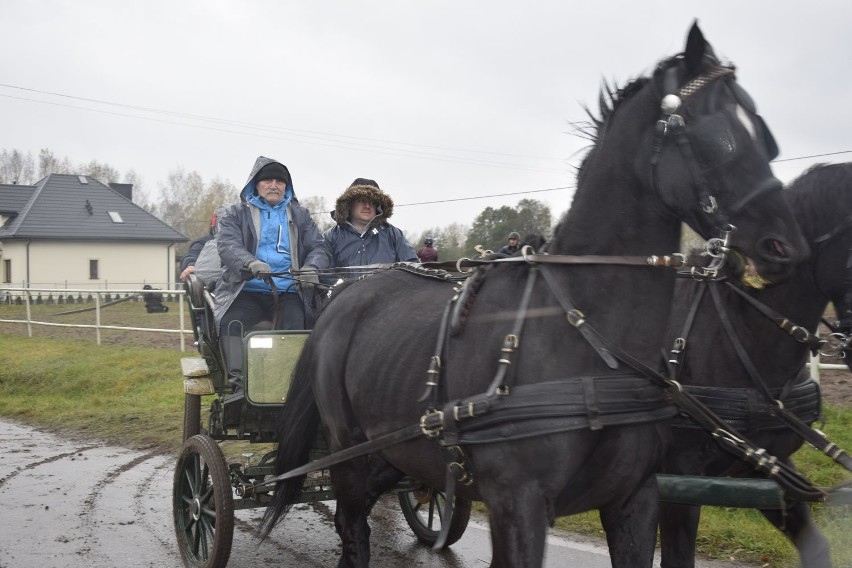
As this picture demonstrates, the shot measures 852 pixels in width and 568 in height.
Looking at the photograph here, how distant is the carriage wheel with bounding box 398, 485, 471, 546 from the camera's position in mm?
5219

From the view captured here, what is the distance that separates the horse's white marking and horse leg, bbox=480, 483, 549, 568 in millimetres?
1385

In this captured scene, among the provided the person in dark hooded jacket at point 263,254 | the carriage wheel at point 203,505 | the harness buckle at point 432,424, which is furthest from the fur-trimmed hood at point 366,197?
the harness buckle at point 432,424

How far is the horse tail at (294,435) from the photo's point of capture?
15.4 ft

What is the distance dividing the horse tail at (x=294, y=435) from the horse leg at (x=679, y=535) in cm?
195

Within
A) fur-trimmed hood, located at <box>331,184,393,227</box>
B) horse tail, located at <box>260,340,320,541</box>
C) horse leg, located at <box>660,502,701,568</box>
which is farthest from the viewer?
fur-trimmed hood, located at <box>331,184,393,227</box>

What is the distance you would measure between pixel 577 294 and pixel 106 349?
43.8 ft

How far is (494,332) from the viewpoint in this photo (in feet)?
10.4

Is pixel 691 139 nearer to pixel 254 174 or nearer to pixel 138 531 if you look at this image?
pixel 254 174

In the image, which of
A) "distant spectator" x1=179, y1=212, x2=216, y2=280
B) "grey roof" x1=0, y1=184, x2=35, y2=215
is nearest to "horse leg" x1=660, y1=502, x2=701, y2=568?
"distant spectator" x1=179, y1=212, x2=216, y2=280

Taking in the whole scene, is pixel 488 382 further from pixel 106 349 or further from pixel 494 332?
pixel 106 349

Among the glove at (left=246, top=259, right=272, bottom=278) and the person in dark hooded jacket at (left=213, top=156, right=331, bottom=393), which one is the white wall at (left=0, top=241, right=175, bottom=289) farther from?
the glove at (left=246, top=259, right=272, bottom=278)

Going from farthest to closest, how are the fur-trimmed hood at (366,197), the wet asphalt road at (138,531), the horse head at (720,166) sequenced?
the fur-trimmed hood at (366,197) < the wet asphalt road at (138,531) < the horse head at (720,166)

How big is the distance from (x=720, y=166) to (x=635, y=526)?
1409 millimetres

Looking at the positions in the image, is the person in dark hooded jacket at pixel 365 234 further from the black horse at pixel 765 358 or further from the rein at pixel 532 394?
the black horse at pixel 765 358
